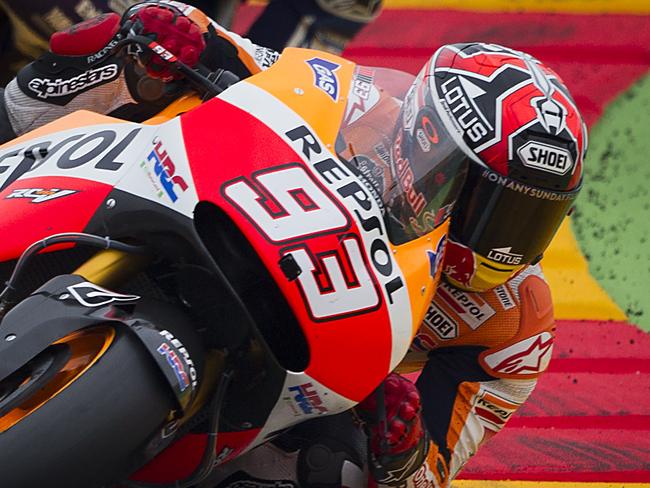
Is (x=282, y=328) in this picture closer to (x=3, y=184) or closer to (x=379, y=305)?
(x=379, y=305)

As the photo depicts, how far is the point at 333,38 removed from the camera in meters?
4.65

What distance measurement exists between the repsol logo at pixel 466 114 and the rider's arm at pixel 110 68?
0.66 meters

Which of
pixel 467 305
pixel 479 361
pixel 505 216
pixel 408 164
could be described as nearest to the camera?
pixel 408 164

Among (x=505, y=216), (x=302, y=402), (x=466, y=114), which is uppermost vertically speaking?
(x=466, y=114)

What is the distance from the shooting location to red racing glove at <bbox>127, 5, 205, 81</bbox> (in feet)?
8.59

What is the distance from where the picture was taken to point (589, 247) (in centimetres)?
498

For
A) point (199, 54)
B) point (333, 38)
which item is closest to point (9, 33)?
point (333, 38)

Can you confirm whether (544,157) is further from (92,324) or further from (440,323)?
(92,324)

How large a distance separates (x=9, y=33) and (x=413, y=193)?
2.72 meters

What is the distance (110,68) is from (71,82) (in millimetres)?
122

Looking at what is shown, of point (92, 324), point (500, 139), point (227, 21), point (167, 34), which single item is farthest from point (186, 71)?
point (227, 21)

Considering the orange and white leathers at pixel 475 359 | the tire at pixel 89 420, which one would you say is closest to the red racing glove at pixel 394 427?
the orange and white leathers at pixel 475 359

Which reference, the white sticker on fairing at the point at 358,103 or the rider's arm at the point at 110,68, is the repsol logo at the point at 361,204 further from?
the rider's arm at the point at 110,68

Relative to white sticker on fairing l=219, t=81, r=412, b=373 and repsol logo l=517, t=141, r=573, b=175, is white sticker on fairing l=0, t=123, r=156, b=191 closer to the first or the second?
white sticker on fairing l=219, t=81, r=412, b=373
